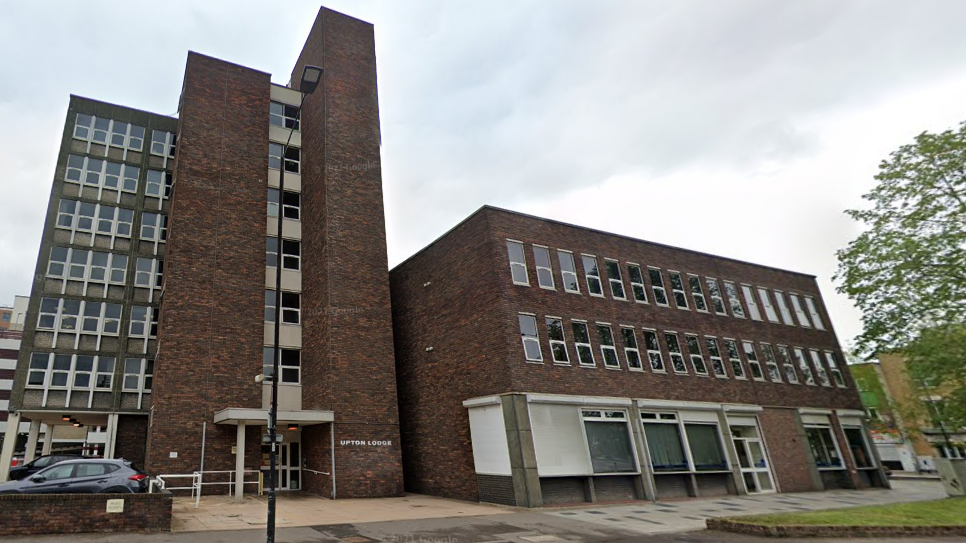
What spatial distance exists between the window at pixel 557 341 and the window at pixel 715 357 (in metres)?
8.48

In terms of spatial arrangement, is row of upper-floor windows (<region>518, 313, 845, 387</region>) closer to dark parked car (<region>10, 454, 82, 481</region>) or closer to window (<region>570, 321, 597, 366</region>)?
window (<region>570, 321, 597, 366</region>)

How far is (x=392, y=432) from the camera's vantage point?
70.7 ft

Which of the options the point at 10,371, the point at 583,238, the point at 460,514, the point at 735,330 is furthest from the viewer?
the point at 10,371

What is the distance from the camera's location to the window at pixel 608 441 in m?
19.5

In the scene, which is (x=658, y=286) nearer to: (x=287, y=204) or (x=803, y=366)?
(x=803, y=366)

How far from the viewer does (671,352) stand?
2402 cm

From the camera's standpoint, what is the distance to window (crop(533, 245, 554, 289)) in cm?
2153

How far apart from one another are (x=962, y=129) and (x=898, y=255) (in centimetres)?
502

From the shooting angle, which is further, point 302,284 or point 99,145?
point 99,145

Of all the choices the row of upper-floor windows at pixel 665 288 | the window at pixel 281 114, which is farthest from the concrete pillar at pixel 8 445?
the row of upper-floor windows at pixel 665 288

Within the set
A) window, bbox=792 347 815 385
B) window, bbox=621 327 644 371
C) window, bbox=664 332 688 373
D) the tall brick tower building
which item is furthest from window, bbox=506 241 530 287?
window, bbox=792 347 815 385

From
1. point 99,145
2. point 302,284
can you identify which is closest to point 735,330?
point 302,284

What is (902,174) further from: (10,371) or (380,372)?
(10,371)

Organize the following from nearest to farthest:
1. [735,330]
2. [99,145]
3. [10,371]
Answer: [735,330] → [99,145] → [10,371]
